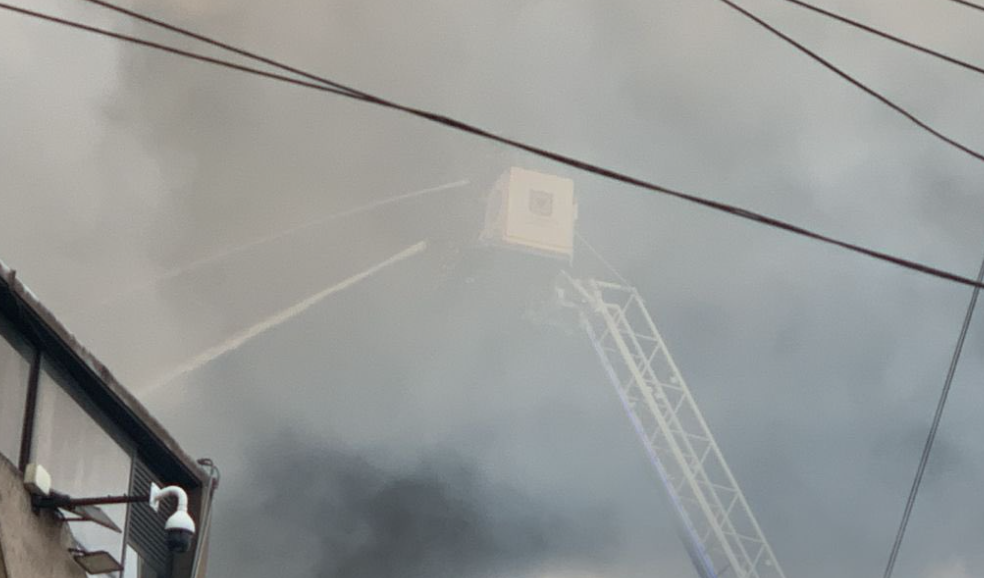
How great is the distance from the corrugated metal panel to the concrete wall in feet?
4.47

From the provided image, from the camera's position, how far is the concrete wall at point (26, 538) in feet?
33.7

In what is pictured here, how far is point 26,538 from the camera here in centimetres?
1063

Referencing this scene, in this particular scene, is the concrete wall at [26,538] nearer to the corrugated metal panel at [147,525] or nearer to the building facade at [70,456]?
the building facade at [70,456]

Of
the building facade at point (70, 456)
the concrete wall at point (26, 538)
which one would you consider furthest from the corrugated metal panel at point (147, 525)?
the concrete wall at point (26, 538)

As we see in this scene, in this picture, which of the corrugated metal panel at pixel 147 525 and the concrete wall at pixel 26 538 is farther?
the corrugated metal panel at pixel 147 525

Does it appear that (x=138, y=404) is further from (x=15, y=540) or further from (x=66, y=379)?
(x=15, y=540)

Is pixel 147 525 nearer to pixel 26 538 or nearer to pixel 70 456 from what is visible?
pixel 70 456

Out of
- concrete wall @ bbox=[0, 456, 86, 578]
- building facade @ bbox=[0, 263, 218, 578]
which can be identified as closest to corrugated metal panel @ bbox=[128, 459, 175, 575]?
building facade @ bbox=[0, 263, 218, 578]

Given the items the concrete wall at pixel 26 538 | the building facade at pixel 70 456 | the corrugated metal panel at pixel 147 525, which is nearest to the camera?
the concrete wall at pixel 26 538

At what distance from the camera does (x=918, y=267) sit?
26.9 ft

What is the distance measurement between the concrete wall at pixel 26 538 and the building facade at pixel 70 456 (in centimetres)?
1

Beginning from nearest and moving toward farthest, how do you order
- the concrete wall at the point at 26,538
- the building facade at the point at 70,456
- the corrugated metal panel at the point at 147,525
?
the concrete wall at the point at 26,538 → the building facade at the point at 70,456 → the corrugated metal panel at the point at 147,525

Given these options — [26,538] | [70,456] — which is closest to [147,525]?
[70,456]

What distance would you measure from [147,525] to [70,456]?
1477 millimetres
